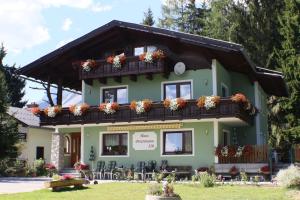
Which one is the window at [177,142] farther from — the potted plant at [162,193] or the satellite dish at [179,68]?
the potted plant at [162,193]

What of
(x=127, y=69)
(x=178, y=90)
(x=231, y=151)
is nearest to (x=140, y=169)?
(x=178, y=90)

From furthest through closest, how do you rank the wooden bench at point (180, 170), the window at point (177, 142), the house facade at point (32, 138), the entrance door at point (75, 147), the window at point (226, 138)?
the house facade at point (32, 138) < the entrance door at point (75, 147) < the window at point (226, 138) < the window at point (177, 142) < the wooden bench at point (180, 170)

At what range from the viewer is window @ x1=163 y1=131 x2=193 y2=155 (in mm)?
25047

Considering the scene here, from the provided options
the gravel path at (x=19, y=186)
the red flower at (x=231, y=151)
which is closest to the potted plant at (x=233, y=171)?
the red flower at (x=231, y=151)

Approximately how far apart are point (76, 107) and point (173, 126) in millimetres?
5739

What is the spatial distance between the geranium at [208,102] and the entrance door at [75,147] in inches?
399

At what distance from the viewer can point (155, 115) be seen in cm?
2453

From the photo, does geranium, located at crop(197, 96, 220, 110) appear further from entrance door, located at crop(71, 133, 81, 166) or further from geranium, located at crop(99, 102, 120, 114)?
entrance door, located at crop(71, 133, 81, 166)

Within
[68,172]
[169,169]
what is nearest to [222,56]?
[169,169]

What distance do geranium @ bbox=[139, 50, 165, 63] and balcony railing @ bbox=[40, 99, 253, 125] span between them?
250 centimetres

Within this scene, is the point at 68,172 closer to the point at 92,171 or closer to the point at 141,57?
the point at 92,171

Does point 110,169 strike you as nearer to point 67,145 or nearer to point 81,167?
point 81,167

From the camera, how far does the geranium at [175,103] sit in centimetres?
2373

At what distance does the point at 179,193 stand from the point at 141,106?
947 cm
